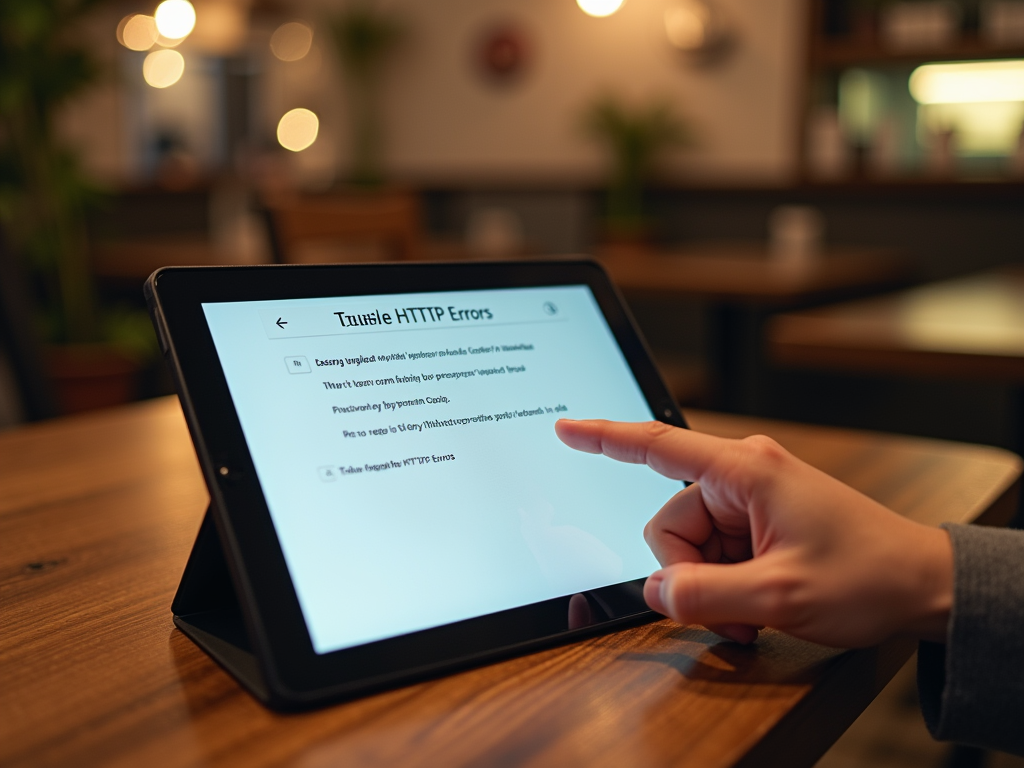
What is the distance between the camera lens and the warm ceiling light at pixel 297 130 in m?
6.34

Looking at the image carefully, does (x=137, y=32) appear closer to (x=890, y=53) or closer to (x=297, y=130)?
(x=297, y=130)

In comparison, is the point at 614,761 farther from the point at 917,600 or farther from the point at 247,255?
the point at 247,255

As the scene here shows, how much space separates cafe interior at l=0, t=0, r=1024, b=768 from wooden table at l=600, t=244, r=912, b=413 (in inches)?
0.5

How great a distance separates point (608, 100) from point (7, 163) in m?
2.90

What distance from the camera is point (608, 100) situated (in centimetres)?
494

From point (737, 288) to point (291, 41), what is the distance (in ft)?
15.8

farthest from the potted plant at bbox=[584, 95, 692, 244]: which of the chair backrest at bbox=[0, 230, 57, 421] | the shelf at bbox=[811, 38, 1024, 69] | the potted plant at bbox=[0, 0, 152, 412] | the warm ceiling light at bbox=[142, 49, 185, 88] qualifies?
the chair backrest at bbox=[0, 230, 57, 421]

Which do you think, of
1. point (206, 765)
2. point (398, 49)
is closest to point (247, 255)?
point (206, 765)

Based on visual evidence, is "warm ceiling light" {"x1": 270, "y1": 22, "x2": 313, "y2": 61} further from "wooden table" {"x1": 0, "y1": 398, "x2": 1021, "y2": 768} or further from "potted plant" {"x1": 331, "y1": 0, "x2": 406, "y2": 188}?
"wooden table" {"x1": 0, "y1": 398, "x2": 1021, "y2": 768}

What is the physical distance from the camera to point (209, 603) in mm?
486

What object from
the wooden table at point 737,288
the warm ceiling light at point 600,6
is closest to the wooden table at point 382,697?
the wooden table at point 737,288

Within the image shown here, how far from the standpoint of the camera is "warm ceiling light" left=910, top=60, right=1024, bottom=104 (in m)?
4.08

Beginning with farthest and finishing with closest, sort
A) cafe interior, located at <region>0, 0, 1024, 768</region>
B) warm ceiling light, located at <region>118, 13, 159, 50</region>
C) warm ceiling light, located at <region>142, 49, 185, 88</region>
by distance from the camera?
1. warm ceiling light, located at <region>142, 49, 185, 88</region>
2. warm ceiling light, located at <region>118, 13, 159, 50</region>
3. cafe interior, located at <region>0, 0, 1024, 768</region>

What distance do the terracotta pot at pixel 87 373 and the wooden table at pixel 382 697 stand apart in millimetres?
2796
